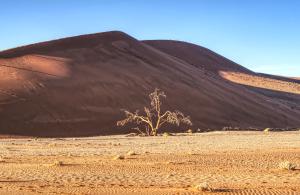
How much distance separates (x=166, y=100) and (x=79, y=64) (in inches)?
431

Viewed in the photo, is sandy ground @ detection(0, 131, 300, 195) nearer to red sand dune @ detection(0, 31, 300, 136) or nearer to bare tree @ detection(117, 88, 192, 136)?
bare tree @ detection(117, 88, 192, 136)

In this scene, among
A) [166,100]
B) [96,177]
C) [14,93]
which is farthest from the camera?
[166,100]

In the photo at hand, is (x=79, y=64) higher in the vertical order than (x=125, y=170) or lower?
higher

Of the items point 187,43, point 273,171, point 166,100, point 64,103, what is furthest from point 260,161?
point 187,43

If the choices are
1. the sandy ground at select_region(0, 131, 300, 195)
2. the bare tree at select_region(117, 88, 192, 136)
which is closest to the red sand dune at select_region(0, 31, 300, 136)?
the bare tree at select_region(117, 88, 192, 136)

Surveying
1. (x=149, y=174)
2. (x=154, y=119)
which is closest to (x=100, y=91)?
(x=154, y=119)

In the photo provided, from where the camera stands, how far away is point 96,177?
15.6m

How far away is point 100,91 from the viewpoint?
5294cm

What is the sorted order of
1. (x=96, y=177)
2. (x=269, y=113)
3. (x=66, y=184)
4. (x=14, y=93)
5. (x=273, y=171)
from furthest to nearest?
(x=269, y=113) → (x=14, y=93) → (x=273, y=171) → (x=96, y=177) → (x=66, y=184)

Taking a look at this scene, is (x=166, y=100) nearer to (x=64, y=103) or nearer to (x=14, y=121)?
(x=64, y=103)

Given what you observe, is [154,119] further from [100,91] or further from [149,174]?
→ [149,174]

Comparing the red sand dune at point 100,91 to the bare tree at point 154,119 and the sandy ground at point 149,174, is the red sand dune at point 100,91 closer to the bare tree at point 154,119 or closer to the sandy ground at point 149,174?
the bare tree at point 154,119

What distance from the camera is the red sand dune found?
45750 mm

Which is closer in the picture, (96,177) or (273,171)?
(96,177)
